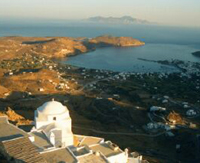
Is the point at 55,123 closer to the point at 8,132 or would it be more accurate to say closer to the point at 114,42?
the point at 8,132

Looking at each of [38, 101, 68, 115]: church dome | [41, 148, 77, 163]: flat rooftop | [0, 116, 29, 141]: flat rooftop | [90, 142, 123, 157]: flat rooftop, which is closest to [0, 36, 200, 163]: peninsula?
[38, 101, 68, 115]: church dome

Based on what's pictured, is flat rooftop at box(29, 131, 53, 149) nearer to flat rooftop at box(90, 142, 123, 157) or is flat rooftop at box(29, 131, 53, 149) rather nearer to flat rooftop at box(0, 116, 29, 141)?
flat rooftop at box(0, 116, 29, 141)

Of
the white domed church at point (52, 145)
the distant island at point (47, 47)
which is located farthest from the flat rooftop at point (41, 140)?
the distant island at point (47, 47)

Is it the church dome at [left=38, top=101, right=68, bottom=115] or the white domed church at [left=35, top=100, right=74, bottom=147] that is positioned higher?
the church dome at [left=38, top=101, right=68, bottom=115]

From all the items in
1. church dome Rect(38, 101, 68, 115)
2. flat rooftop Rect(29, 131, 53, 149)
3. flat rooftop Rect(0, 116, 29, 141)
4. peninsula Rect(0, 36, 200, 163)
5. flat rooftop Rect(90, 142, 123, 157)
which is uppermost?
church dome Rect(38, 101, 68, 115)

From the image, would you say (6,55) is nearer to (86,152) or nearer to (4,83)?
(4,83)

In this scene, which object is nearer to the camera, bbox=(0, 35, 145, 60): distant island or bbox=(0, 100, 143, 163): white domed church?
bbox=(0, 100, 143, 163): white domed church

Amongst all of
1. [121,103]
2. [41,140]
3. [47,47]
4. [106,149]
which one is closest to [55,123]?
[41,140]

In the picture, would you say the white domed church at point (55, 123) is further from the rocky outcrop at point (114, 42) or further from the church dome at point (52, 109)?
the rocky outcrop at point (114, 42)

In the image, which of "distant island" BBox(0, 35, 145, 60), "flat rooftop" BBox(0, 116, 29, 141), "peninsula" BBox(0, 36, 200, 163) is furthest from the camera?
"distant island" BBox(0, 35, 145, 60)
